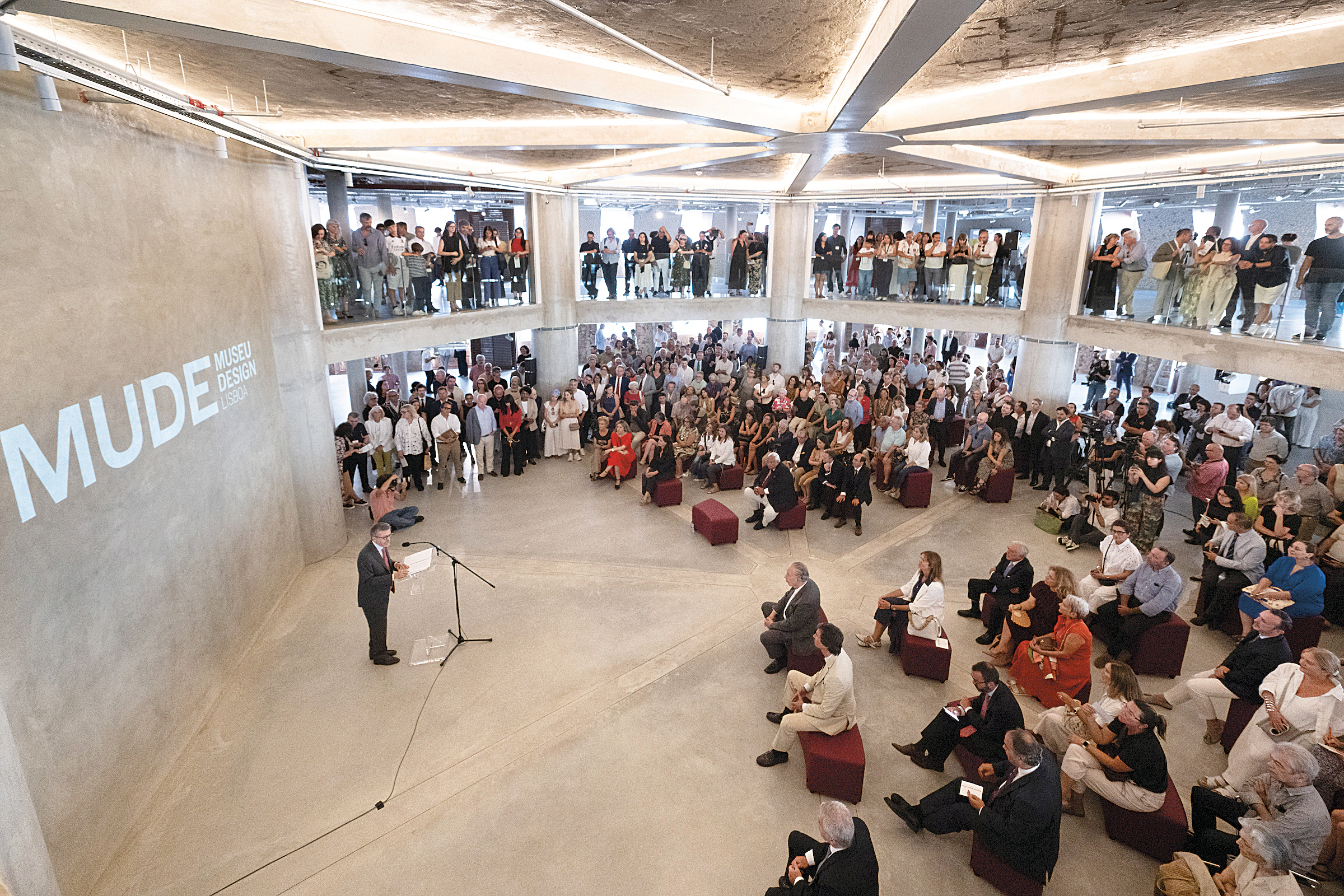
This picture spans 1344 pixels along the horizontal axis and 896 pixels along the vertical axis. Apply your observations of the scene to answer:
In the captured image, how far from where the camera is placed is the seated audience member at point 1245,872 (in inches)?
143

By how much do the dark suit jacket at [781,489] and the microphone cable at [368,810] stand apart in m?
5.37

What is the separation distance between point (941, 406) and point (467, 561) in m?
9.10

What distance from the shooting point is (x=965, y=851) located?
15.6 ft

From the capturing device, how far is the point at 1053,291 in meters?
13.6

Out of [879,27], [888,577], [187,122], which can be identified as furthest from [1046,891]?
[187,122]

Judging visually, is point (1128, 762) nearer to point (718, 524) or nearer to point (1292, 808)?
point (1292, 808)

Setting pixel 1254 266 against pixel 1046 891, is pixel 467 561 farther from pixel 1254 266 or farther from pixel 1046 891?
pixel 1254 266

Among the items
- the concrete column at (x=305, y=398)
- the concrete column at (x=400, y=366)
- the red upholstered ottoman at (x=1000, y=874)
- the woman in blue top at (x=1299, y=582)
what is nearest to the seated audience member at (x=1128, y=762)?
the red upholstered ottoman at (x=1000, y=874)

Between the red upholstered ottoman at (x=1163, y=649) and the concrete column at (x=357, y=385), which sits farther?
the concrete column at (x=357, y=385)

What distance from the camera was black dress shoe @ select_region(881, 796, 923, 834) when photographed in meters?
4.83

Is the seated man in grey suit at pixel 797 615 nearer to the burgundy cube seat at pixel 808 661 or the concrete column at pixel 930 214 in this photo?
the burgundy cube seat at pixel 808 661

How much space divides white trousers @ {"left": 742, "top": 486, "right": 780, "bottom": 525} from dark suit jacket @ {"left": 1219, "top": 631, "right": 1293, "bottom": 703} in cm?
543

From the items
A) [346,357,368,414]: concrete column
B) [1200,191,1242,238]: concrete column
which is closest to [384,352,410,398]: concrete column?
[346,357,368,414]: concrete column

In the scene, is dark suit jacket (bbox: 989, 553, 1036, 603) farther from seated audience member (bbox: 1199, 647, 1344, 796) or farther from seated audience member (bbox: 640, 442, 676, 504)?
seated audience member (bbox: 640, 442, 676, 504)
